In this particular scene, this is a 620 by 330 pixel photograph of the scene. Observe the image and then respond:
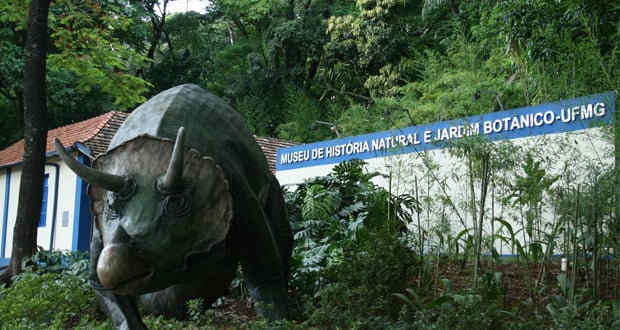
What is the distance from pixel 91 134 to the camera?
51.6ft

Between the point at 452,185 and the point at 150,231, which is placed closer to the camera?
the point at 150,231

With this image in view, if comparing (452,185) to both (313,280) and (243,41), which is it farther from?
(243,41)

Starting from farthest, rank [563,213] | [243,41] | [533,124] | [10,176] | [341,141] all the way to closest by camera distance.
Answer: [243,41] → [10,176] → [341,141] → [533,124] → [563,213]

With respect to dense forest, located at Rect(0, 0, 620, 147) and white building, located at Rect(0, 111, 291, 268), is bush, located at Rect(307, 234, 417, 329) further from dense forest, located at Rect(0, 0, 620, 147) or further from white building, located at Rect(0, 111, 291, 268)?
white building, located at Rect(0, 111, 291, 268)

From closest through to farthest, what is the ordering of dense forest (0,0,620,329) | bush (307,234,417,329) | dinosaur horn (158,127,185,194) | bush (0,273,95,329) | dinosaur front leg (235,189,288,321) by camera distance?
dinosaur horn (158,127,185,194)
dinosaur front leg (235,189,288,321)
bush (307,234,417,329)
dense forest (0,0,620,329)
bush (0,273,95,329)

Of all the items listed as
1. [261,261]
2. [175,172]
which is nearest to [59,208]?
[261,261]

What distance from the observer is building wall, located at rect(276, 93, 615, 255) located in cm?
635

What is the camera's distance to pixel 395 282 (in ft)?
17.1

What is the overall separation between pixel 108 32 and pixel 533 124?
648cm

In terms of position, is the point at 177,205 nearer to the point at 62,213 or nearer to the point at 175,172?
the point at 175,172

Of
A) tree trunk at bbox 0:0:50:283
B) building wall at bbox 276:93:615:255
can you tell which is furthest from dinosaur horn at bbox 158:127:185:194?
tree trunk at bbox 0:0:50:283

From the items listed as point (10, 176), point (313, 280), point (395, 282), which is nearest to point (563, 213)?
point (395, 282)

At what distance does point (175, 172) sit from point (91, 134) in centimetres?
1315

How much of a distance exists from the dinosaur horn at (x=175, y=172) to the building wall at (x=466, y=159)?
313cm
